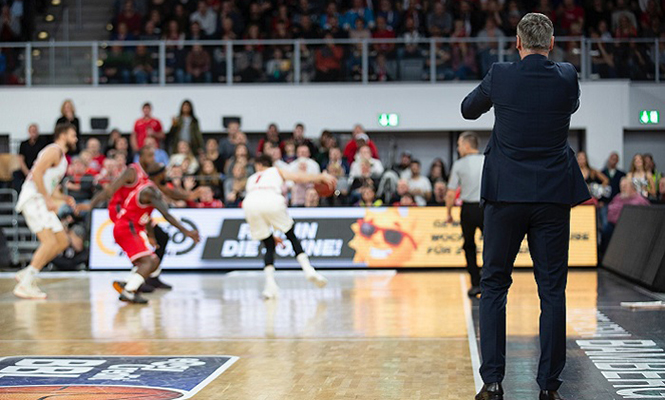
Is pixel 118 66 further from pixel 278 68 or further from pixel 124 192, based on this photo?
pixel 124 192

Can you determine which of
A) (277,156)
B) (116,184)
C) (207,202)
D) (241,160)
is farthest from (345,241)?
(116,184)

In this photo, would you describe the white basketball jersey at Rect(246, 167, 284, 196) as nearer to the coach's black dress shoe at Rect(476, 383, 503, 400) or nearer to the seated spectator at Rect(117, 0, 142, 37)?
the coach's black dress shoe at Rect(476, 383, 503, 400)

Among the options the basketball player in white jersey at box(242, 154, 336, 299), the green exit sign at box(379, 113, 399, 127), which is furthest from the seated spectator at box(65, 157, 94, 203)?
the basketball player in white jersey at box(242, 154, 336, 299)

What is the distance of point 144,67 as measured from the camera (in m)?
21.5

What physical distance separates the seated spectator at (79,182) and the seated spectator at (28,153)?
2.93ft

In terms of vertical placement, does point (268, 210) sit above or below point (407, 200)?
above

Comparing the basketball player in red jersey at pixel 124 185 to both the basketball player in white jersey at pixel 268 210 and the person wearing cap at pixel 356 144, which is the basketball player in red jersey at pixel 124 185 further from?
the person wearing cap at pixel 356 144

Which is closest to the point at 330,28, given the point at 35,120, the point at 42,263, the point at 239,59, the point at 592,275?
the point at 239,59

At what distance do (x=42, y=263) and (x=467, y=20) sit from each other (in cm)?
1209

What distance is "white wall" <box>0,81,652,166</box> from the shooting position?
2116 centimetres

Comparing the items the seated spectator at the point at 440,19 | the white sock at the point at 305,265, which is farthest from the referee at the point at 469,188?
the seated spectator at the point at 440,19

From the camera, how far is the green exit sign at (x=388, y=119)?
841 inches

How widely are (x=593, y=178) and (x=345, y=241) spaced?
4937mm

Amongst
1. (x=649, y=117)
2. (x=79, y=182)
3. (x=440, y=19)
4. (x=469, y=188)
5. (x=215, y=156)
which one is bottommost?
(x=79, y=182)
